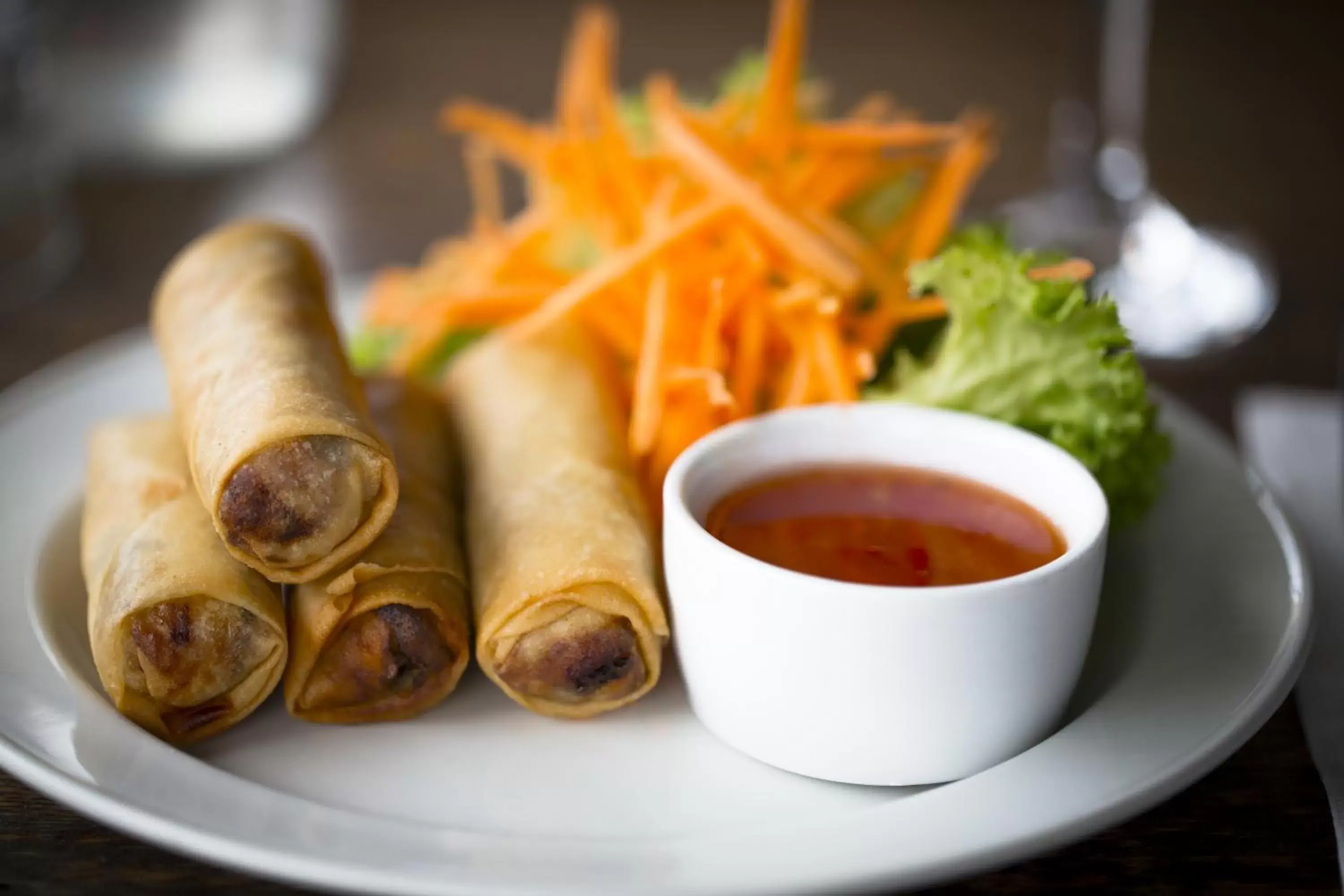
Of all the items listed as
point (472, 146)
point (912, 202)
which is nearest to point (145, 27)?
point (472, 146)

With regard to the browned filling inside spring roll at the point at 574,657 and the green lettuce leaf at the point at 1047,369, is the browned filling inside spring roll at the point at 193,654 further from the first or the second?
the green lettuce leaf at the point at 1047,369

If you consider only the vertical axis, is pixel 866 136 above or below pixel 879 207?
above

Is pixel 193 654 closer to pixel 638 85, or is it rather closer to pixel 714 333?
pixel 714 333

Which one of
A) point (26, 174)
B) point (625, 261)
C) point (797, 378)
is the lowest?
point (26, 174)

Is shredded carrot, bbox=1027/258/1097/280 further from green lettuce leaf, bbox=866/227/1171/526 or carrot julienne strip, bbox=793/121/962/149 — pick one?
carrot julienne strip, bbox=793/121/962/149

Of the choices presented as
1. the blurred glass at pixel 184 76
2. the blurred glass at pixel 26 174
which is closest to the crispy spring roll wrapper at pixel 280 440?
the blurred glass at pixel 26 174

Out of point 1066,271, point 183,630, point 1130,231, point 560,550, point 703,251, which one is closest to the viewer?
point 183,630

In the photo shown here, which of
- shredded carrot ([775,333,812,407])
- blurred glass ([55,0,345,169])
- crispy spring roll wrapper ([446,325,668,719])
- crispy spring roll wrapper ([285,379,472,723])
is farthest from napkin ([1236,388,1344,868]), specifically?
blurred glass ([55,0,345,169])

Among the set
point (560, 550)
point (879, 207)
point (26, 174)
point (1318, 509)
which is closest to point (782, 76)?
point (879, 207)
